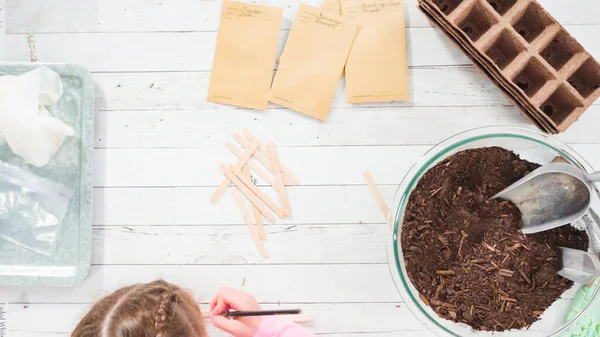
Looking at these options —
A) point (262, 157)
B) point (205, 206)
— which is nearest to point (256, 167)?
point (262, 157)

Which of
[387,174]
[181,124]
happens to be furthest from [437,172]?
[181,124]

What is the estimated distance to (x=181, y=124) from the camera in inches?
39.6

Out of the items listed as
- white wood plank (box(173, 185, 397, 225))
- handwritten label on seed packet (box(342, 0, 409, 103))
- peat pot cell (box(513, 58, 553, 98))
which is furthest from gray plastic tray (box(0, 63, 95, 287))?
peat pot cell (box(513, 58, 553, 98))

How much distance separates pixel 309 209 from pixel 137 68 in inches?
17.2

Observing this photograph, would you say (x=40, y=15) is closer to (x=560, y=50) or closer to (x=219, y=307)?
(x=219, y=307)

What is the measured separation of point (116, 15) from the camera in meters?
1.01

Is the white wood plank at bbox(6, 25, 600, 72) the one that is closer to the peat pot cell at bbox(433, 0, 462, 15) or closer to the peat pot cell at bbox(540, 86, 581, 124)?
the peat pot cell at bbox(433, 0, 462, 15)

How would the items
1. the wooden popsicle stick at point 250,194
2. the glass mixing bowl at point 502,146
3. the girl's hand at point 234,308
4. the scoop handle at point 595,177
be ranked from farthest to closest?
1. the wooden popsicle stick at point 250,194
2. the girl's hand at point 234,308
3. the glass mixing bowl at point 502,146
4. the scoop handle at point 595,177

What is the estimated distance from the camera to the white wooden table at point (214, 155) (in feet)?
3.24

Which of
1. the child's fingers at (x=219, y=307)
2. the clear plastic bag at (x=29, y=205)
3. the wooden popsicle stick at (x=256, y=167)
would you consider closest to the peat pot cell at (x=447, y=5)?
the wooden popsicle stick at (x=256, y=167)

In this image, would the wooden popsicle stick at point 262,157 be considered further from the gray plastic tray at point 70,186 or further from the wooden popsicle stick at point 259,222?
the gray plastic tray at point 70,186

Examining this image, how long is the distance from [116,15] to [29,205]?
406mm

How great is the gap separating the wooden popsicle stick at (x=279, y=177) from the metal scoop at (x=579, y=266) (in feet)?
1.56

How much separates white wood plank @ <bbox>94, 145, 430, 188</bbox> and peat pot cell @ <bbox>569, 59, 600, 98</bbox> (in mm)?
292
